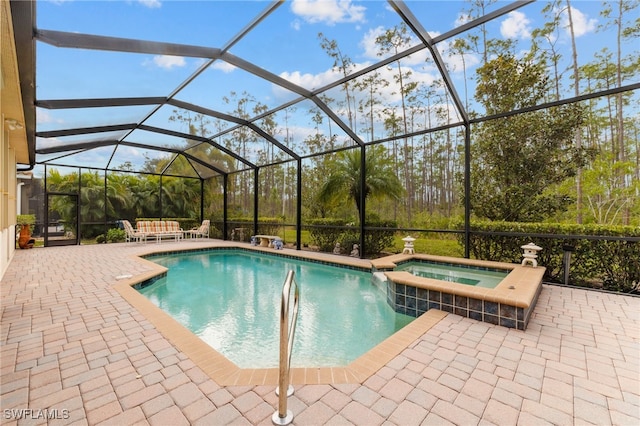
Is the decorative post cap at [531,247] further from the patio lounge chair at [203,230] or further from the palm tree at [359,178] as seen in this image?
the patio lounge chair at [203,230]

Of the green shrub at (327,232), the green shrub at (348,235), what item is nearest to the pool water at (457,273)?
the green shrub at (348,235)

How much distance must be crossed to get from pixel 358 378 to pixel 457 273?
4.66 meters

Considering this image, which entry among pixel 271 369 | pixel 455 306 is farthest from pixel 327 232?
pixel 271 369

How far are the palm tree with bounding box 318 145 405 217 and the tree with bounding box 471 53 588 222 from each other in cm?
229

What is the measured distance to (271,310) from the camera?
4.65m

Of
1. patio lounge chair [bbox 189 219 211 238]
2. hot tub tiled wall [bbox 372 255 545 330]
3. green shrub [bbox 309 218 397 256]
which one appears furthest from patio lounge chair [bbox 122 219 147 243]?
hot tub tiled wall [bbox 372 255 545 330]

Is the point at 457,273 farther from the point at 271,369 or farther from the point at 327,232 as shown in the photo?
the point at 271,369

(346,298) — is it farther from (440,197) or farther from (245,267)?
(440,197)

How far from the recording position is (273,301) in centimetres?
514

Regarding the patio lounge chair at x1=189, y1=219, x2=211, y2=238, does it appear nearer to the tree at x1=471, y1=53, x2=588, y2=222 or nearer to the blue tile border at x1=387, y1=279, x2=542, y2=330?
the blue tile border at x1=387, y1=279, x2=542, y2=330

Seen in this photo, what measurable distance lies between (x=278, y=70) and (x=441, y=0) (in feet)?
9.67

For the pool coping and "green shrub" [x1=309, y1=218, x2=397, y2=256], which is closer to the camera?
the pool coping

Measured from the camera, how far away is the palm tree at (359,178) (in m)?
8.77

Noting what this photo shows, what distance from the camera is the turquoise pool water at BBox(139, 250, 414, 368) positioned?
3375mm
